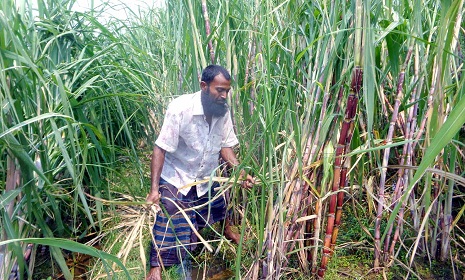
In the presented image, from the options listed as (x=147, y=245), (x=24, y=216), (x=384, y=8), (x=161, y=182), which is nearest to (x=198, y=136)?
(x=161, y=182)

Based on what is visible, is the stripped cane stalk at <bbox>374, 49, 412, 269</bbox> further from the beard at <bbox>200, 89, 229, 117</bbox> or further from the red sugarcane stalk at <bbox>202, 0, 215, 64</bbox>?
the red sugarcane stalk at <bbox>202, 0, 215, 64</bbox>

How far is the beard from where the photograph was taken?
6.82 feet

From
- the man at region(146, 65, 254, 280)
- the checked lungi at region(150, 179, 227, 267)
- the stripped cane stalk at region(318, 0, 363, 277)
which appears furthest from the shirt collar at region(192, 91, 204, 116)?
the stripped cane stalk at region(318, 0, 363, 277)

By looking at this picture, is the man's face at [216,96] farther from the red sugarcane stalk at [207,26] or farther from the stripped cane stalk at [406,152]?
the stripped cane stalk at [406,152]

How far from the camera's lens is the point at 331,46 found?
1597mm

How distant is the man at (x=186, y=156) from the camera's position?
214 cm

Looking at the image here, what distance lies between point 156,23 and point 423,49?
2.45 meters

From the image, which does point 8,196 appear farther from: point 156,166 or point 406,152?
point 406,152

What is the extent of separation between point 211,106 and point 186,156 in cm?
34

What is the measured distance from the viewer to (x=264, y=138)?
1.61 m

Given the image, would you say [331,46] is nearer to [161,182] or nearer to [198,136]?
[198,136]

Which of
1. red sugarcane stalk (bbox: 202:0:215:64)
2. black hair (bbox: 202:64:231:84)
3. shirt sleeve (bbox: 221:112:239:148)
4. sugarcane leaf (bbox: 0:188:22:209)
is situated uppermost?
red sugarcane stalk (bbox: 202:0:215:64)

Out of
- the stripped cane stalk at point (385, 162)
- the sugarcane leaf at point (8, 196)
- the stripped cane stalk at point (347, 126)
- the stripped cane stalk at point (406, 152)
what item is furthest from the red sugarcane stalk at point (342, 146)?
the sugarcane leaf at point (8, 196)

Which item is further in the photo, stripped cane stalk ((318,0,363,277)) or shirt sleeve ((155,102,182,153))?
shirt sleeve ((155,102,182,153))
